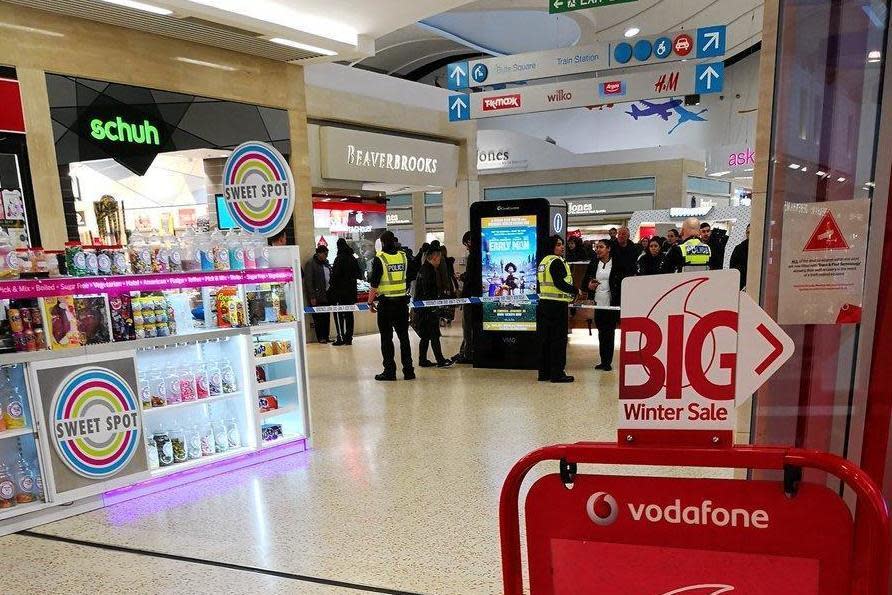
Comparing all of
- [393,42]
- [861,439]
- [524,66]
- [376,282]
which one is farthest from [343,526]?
[393,42]

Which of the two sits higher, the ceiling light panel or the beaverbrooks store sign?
the ceiling light panel

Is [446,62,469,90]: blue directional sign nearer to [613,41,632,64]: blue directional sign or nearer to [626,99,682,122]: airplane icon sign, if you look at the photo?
[613,41,632,64]: blue directional sign

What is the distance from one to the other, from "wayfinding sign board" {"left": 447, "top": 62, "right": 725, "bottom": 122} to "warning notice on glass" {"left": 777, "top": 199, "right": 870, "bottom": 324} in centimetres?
608

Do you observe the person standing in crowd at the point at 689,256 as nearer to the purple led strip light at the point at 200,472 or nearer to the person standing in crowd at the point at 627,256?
the person standing in crowd at the point at 627,256

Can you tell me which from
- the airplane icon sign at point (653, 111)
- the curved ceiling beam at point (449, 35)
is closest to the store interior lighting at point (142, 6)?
the curved ceiling beam at point (449, 35)

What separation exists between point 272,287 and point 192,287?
0.62 m

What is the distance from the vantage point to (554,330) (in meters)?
6.39

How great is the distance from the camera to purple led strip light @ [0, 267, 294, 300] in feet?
10.7

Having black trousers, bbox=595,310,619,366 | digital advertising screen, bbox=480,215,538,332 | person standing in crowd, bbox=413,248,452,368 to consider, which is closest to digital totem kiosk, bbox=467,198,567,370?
digital advertising screen, bbox=480,215,538,332

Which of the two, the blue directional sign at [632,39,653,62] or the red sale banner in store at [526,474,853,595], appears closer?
the red sale banner in store at [526,474,853,595]

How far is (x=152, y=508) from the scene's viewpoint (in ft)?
11.8

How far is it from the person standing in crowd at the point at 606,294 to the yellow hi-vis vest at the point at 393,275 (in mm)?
2379

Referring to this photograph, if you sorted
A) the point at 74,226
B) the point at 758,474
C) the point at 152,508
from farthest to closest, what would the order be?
1. the point at 74,226
2. the point at 152,508
3. the point at 758,474

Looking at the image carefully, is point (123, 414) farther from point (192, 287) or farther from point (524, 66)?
point (524, 66)
